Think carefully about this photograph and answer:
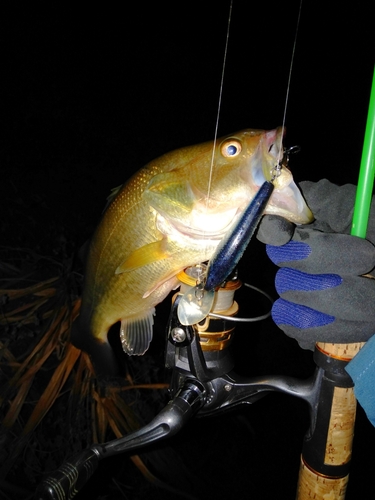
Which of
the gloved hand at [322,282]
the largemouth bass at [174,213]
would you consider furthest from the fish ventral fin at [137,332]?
the gloved hand at [322,282]

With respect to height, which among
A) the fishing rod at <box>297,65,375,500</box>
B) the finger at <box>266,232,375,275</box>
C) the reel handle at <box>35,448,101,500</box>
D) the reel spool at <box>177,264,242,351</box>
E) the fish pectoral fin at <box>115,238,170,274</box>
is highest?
the finger at <box>266,232,375,275</box>

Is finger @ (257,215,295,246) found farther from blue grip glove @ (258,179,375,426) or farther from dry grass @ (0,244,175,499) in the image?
dry grass @ (0,244,175,499)

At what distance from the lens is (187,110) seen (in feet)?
12.2

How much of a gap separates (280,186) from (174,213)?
1.00 feet

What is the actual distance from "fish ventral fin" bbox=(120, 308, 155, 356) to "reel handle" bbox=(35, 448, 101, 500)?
347 mm

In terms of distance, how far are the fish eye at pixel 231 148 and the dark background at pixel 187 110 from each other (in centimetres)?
199

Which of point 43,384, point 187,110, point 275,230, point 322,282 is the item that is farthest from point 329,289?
point 187,110

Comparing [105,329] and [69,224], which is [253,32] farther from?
[105,329]

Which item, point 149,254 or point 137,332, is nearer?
point 149,254

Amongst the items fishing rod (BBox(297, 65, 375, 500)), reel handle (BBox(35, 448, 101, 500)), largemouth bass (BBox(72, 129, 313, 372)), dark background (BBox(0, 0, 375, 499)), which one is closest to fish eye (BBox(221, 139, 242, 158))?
largemouth bass (BBox(72, 129, 313, 372))

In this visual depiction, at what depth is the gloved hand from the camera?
0.84 metres

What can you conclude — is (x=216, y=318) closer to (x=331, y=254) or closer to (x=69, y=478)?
(x=331, y=254)

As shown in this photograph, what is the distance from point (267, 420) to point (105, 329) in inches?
131

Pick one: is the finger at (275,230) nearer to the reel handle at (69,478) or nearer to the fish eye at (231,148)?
the fish eye at (231,148)
